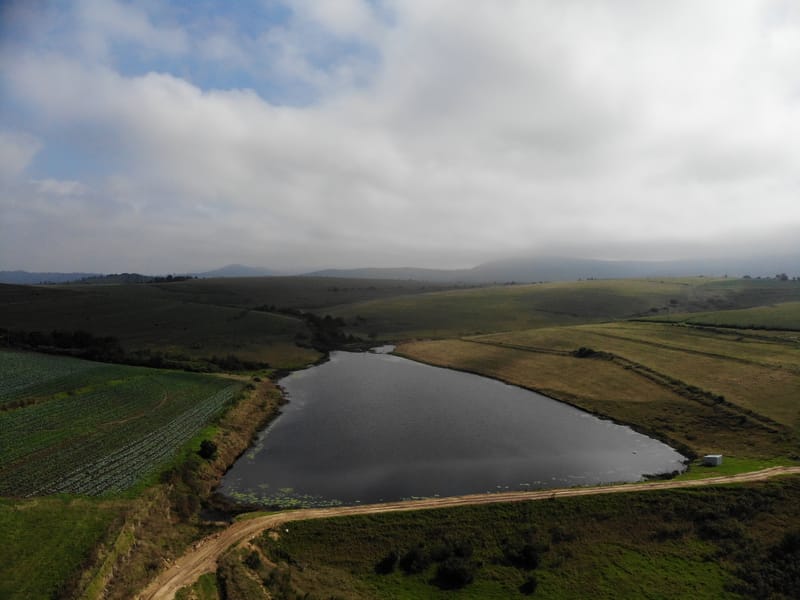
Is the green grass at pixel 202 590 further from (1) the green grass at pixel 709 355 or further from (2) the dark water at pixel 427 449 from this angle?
(1) the green grass at pixel 709 355

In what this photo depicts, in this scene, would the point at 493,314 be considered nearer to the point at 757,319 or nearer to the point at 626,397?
the point at 757,319

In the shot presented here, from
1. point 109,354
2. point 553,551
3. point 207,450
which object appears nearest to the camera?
point 553,551

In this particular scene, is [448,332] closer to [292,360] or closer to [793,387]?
[292,360]

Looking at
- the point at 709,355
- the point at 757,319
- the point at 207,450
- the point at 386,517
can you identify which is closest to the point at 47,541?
the point at 207,450

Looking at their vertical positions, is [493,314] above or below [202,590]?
above

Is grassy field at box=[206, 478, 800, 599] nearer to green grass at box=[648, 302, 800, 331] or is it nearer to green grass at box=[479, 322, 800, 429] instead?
green grass at box=[479, 322, 800, 429]

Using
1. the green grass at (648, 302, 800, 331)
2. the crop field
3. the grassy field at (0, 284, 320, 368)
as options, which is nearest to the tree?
the crop field
